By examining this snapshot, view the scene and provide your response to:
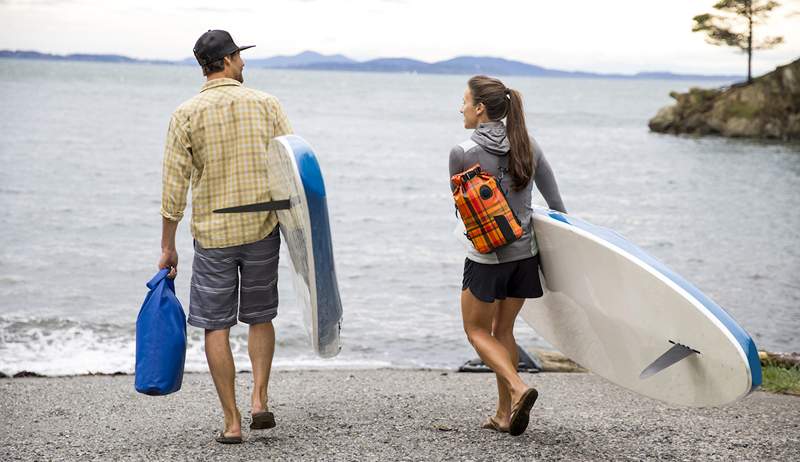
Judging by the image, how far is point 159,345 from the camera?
13.8 feet

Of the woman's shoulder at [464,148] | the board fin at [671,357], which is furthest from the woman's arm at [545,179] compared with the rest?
the board fin at [671,357]

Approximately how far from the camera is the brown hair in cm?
408

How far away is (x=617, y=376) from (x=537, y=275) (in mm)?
745

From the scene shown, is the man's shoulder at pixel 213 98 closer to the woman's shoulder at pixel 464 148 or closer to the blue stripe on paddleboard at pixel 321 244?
the blue stripe on paddleboard at pixel 321 244

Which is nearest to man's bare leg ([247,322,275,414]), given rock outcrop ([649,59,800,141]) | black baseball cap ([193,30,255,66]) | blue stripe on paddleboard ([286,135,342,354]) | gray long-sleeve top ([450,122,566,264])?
blue stripe on paddleboard ([286,135,342,354])

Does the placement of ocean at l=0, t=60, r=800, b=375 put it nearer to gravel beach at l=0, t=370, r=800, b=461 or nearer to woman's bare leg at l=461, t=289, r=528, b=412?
gravel beach at l=0, t=370, r=800, b=461

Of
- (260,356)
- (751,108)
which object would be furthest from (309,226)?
(751,108)

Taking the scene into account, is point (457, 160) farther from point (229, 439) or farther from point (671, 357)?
point (229, 439)

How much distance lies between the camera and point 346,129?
5612cm

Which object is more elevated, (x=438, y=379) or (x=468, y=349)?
(x=438, y=379)

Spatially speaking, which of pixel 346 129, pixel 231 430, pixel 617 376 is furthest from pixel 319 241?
pixel 346 129

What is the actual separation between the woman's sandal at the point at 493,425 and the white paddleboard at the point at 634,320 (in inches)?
23.3

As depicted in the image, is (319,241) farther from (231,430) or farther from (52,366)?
(52,366)

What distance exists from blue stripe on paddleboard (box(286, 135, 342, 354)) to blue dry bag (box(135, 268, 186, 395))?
0.67m
